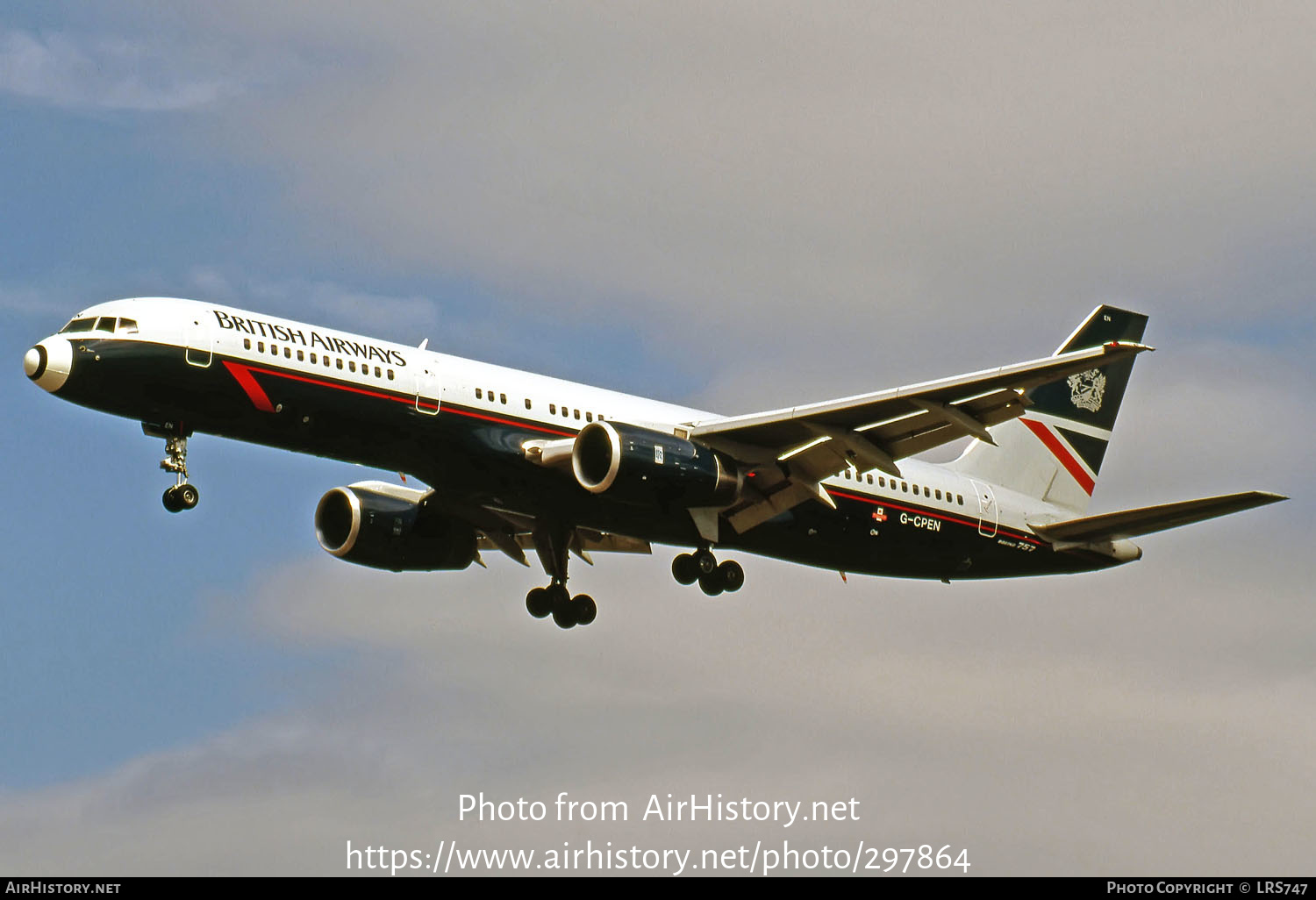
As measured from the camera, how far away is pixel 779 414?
42.1 m

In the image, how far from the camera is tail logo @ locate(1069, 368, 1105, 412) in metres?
54.3

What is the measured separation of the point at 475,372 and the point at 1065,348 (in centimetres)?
1996

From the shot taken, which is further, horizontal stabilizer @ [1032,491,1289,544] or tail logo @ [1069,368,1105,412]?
tail logo @ [1069,368,1105,412]

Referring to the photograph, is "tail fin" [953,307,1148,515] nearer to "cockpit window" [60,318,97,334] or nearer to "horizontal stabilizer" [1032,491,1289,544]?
"horizontal stabilizer" [1032,491,1289,544]

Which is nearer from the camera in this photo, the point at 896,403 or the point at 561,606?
the point at 896,403

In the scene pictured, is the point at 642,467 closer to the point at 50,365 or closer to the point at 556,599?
the point at 556,599

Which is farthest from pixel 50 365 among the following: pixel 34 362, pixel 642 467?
pixel 642 467

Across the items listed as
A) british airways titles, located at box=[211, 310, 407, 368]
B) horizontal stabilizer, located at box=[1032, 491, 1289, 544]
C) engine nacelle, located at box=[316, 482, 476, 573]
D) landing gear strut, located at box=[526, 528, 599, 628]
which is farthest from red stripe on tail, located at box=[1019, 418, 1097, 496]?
british airways titles, located at box=[211, 310, 407, 368]

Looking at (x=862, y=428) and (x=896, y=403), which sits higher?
(x=862, y=428)

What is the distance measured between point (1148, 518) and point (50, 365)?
25.6 metres

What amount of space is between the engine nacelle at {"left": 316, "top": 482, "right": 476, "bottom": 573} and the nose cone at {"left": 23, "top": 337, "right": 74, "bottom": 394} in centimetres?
1063

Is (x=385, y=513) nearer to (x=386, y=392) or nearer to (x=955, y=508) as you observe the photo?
(x=386, y=392)

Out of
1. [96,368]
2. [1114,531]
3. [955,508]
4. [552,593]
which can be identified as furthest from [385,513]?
[1114,531]

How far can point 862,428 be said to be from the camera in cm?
4188
